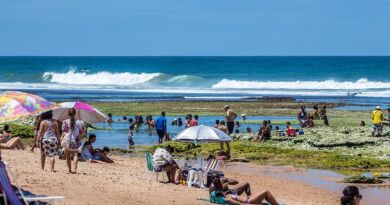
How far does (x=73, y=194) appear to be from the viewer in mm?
13523

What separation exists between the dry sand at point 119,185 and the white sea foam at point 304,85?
213 feet

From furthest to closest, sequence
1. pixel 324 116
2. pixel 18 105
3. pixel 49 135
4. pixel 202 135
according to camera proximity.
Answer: pixel 324 116, pixel 202 135, pixel 49 135, pixel 18 105

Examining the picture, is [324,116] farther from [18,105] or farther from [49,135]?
[18,105]

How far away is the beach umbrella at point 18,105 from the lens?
36.4 feet

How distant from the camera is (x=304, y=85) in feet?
285

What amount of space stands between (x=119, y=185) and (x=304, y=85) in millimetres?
72911

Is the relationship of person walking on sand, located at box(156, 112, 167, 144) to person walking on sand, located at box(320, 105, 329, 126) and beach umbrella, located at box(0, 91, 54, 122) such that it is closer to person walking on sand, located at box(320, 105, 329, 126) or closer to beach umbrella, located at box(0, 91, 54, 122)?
person walking on sand, located at box(320, 105, 329, 126)

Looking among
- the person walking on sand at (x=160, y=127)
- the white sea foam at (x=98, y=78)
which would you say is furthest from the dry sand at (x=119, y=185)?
the white sea foam at (x=98, y=78)

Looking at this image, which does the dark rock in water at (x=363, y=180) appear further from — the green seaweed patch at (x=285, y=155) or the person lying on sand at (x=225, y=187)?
the person lying on sand at (x=225, y=187)

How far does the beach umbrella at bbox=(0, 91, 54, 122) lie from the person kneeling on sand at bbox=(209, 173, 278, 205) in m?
4.12

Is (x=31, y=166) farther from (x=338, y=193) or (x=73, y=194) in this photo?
(x=338, y=193)

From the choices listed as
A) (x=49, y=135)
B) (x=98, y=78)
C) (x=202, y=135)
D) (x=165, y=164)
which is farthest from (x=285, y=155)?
(x=98, y=78)

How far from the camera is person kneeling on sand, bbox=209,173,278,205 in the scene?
45.5ft

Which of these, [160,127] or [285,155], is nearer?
[285,155]
